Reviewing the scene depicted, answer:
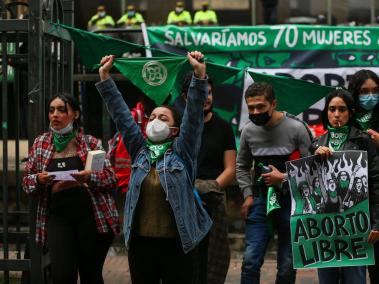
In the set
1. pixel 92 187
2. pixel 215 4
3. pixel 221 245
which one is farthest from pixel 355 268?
pixel 215 4

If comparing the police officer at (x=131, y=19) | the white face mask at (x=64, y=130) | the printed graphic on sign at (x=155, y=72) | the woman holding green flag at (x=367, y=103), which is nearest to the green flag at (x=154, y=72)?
the printed graphic on sign at (x=155, y=72)

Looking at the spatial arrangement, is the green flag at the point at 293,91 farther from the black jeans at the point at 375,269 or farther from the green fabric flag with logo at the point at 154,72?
the black jeans at the point at 375,269

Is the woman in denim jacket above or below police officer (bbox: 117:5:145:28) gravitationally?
below

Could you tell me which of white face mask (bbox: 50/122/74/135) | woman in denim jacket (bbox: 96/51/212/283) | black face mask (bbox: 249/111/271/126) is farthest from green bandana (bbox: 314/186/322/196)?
white face mask (bbox: 50/122/74/135)

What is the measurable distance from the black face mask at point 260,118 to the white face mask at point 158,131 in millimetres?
1055

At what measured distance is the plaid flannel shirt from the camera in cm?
562

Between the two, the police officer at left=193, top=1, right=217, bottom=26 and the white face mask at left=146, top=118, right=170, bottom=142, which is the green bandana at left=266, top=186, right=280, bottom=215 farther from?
the police officer at left=193, top=1, right=217, bottom=26

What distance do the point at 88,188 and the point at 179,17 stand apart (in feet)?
42.9

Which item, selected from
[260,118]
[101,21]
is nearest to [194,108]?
[260,118]

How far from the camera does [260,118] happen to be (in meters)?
5.80

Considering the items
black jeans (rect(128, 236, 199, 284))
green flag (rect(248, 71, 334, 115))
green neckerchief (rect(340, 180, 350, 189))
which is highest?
green flag (rect(248, 71, 334, 115))

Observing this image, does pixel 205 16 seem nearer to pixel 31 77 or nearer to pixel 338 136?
pixel 31 77

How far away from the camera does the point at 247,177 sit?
20.2ft

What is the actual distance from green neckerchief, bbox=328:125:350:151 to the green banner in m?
3.85
